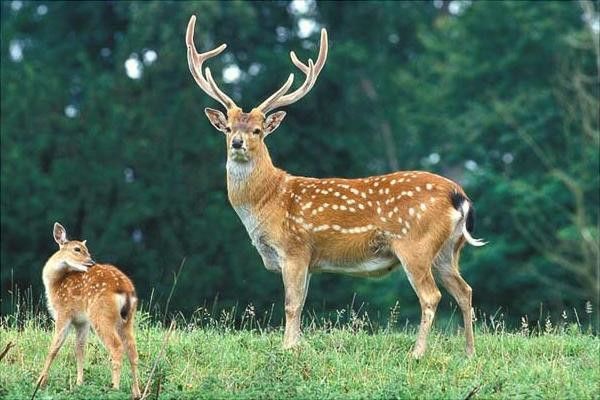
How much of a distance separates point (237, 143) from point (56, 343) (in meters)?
2.80

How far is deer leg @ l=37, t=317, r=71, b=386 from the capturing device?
916 centimetres

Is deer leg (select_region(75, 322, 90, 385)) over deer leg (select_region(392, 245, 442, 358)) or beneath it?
beneath

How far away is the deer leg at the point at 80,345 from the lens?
938 centimetres

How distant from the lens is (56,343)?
931cm

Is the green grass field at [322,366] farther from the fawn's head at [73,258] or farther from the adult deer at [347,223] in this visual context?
the fawn's head at [73,258]

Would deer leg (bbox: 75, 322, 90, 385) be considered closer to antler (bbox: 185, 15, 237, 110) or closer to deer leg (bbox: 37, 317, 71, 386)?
deer leg (bbox: 37, 317, 71, 386)

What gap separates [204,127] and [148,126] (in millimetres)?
1181

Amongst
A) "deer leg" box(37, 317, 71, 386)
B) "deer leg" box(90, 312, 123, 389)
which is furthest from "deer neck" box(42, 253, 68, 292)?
"deer leg" box(90, 312, 123, 389)

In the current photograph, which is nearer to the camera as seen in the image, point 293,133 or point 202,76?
point 202,76

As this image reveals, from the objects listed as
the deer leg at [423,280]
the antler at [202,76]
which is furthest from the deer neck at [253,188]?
the deer leg at [423,280]

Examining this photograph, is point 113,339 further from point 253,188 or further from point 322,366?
point 253,188

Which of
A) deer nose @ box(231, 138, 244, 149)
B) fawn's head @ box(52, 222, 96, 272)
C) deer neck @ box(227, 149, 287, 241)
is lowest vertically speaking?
fawn's head @ box(52, 222, 96, 272)

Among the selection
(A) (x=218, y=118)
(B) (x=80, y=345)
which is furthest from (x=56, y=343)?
(A) (x=218, y=118)

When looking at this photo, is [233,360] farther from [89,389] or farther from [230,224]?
[230,224]
